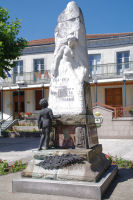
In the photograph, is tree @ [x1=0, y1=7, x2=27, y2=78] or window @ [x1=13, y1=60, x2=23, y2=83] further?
window @ [x1=13, y1=60, x2=23, y2=83]

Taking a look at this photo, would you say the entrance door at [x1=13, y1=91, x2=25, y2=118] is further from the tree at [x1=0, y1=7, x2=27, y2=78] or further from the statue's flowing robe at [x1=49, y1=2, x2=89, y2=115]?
the statue's flowing robe at [x1=49, y1=2, x2=89, y2=115]

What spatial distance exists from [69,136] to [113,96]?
15.0 metres

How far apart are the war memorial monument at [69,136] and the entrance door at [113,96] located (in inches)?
571

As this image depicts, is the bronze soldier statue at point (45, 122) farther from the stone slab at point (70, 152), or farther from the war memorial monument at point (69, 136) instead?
the stone slab at point (70, 152)

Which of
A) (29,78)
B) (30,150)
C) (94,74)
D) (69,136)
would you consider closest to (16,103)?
(29,78)

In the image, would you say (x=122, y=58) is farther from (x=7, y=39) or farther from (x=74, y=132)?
(x=74, y=132)

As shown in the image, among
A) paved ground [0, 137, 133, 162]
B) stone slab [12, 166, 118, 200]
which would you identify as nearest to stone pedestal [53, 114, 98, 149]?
stone slab [12, 166, 118, 200]

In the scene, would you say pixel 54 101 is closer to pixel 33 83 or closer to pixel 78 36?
pixel 78 36

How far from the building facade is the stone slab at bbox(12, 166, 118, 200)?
13282mm

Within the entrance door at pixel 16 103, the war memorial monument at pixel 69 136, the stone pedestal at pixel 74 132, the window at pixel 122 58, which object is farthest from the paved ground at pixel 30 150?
the entrance door at pixel 16 103

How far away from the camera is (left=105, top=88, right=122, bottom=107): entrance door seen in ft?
63.3

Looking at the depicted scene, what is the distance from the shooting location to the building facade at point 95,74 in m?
18.0

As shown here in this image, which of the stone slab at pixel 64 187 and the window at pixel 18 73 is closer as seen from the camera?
the stone slab at pixel 64 187

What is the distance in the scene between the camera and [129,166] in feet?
20.2
